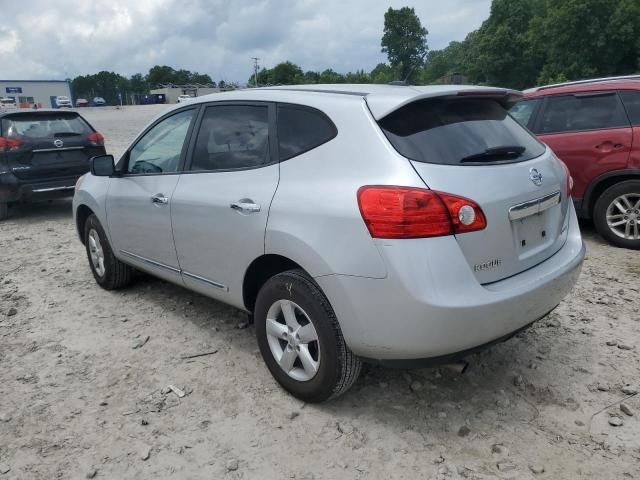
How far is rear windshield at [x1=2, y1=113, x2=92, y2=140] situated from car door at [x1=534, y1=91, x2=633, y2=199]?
6962mm

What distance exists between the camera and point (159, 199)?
3891mm

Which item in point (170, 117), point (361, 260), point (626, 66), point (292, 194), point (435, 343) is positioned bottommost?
point (435, 343)

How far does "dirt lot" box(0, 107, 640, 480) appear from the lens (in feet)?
8.59

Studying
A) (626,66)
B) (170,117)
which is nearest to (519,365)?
(170,117)

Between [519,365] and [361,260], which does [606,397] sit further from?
[361,260]

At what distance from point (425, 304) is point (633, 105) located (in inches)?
181

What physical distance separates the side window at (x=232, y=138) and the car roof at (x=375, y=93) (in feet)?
0.32

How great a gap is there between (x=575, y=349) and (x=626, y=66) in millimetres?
59545

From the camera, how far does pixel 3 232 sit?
308 inches

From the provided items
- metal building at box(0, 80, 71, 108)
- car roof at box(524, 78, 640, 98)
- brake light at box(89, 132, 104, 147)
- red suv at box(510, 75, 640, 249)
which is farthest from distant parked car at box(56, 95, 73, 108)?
red suv at box(510, 75, 640, 249)

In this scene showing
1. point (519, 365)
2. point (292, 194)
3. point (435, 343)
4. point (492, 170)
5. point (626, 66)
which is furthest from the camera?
point (626, 66)

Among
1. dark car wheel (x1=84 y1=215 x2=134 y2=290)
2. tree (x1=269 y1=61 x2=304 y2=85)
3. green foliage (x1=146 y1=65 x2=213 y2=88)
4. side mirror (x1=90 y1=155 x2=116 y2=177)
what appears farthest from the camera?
green foliage (x1=146 y1=65 x2=213 y2=88)

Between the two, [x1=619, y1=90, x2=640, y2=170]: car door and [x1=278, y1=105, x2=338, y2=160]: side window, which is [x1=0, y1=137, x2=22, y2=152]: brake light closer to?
[x1=278, y1=105, x2=338, y2=160]: side window

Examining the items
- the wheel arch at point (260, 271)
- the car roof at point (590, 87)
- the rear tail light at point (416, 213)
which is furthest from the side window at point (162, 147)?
the car roof at point (590, 87)
